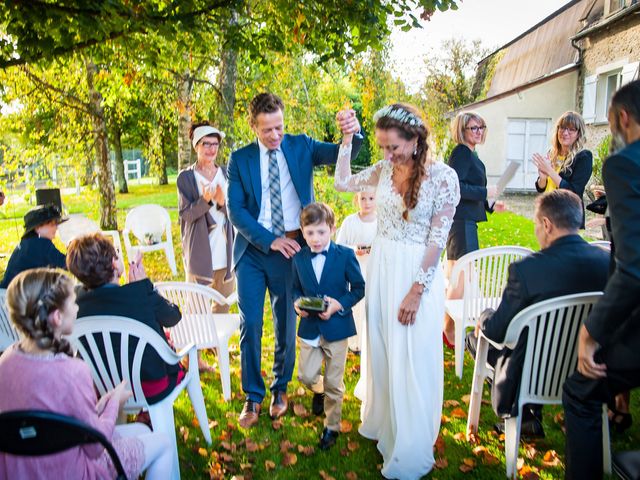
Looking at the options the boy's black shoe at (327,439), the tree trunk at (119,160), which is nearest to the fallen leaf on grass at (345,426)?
the boy's black shoe at (327,439)

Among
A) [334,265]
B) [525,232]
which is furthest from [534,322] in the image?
[525,232]

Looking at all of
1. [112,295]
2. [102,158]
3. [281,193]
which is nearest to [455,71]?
[102,158]

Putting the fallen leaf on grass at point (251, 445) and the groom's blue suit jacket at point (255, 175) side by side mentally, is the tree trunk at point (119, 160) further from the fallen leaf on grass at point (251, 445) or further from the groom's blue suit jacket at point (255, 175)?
the fallen leaf on grass at point (251, 445)

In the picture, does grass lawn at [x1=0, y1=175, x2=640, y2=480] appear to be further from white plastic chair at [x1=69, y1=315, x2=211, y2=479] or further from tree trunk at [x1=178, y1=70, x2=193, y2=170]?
tree trunk at [x1=178, y1=70, x2=193, y2=170]

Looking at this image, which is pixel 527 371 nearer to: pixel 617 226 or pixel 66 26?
pixel 617 226

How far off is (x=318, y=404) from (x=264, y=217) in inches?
56.5

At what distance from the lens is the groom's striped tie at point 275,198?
3.65 m

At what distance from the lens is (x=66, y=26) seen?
4.69m

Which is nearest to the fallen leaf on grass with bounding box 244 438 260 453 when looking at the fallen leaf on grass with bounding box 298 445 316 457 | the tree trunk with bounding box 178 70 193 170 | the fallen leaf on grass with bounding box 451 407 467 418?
the fallen leaf on grass with bounding box 298 445 316 457

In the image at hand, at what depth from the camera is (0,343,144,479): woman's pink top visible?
6.38 ft

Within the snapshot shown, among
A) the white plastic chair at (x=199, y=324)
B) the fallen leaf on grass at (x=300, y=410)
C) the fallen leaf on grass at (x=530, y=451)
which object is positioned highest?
the white plastic chair at (x=199, y=324)

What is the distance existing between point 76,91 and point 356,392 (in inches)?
430

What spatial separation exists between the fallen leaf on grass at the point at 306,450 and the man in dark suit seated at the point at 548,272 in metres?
1.21

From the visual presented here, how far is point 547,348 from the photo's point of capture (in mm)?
2793
